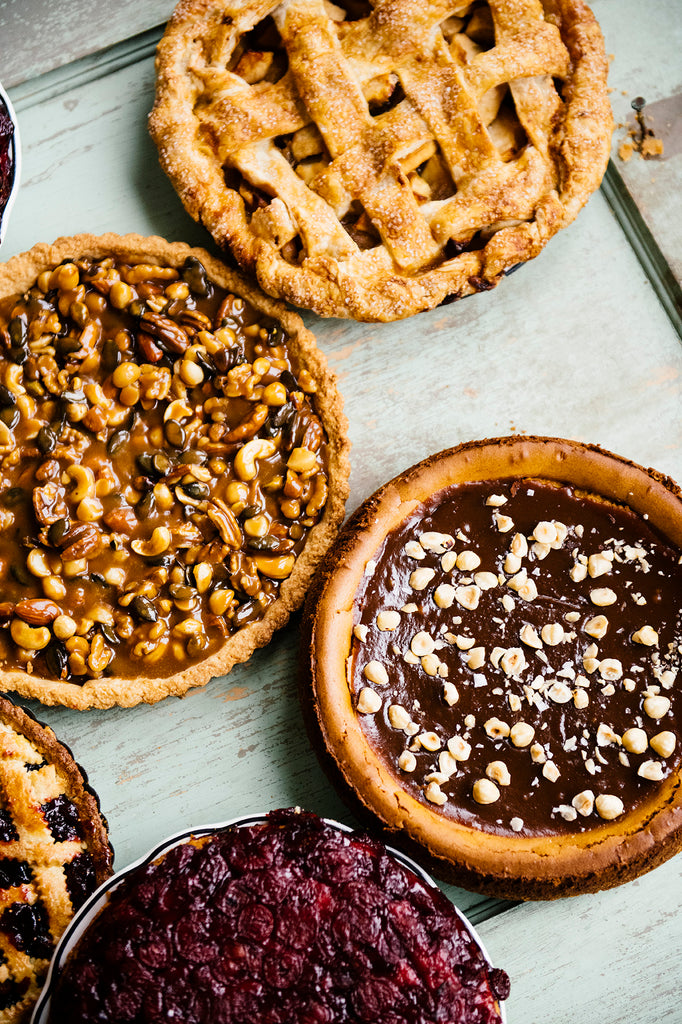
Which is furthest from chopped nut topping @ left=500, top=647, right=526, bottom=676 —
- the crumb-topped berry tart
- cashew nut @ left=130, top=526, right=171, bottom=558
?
cashew nut @ left=130, top=526, right=171, bottom=558

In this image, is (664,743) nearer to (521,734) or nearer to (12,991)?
(521,734)

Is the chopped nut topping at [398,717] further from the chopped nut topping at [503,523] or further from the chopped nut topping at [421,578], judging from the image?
the chopped nut topping at [503,523]

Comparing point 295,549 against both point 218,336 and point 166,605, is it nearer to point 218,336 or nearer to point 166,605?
point 166,605

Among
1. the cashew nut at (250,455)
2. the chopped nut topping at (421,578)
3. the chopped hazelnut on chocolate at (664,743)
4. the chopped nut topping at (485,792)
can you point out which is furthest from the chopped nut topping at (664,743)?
the cashew nut at (250,455)

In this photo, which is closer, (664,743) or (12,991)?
Answer: (12,991)

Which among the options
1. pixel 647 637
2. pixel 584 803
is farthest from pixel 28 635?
pixel 647 637

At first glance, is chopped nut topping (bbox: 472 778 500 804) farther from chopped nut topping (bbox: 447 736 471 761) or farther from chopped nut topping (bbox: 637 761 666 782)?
chopped nut topping (bbox: 637 761 666 782)
